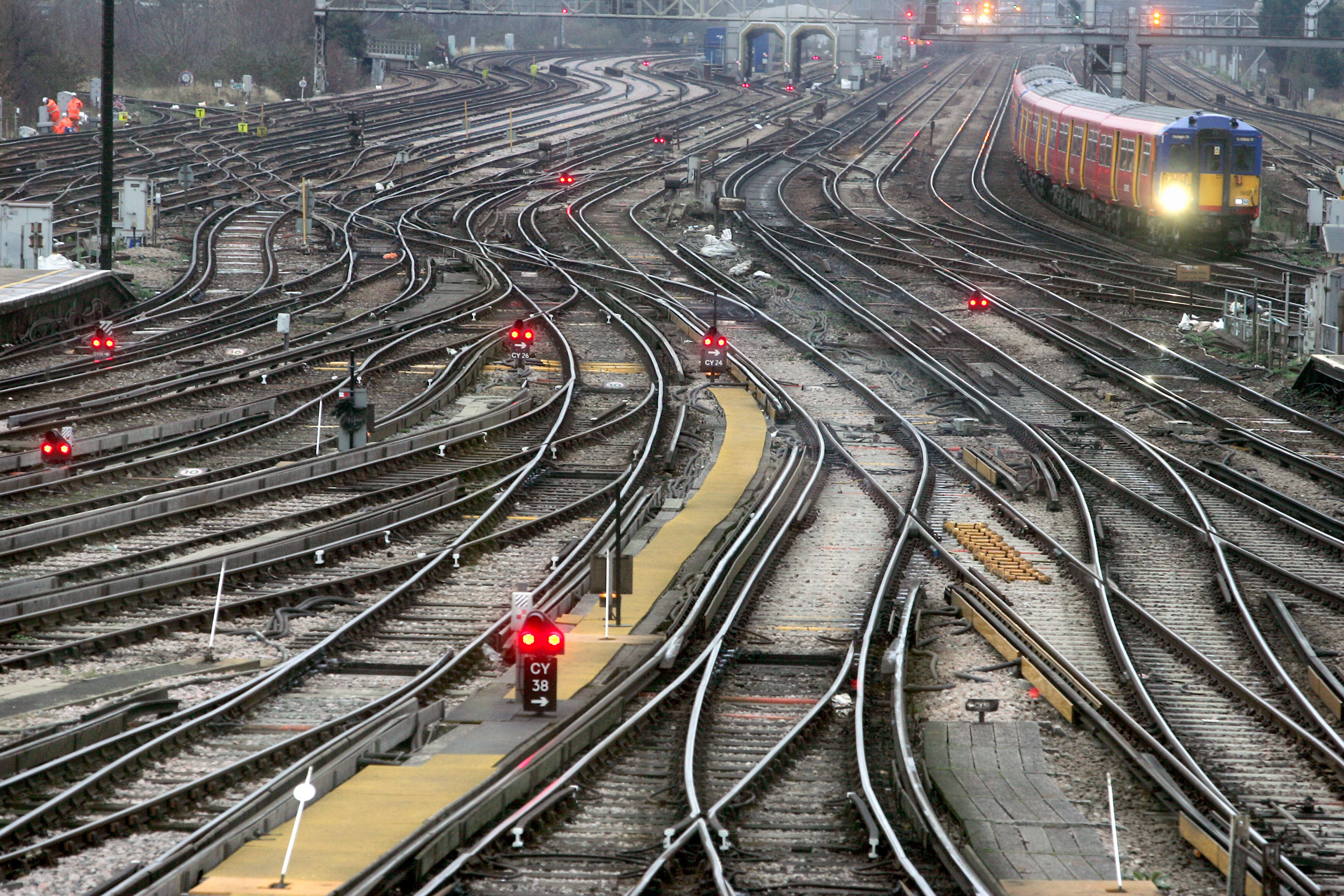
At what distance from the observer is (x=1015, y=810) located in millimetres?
10828

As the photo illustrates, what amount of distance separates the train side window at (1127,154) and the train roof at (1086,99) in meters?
0.64

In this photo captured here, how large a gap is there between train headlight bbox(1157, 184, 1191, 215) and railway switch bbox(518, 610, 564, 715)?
28.1 metres

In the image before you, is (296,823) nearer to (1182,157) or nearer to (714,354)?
(714,354)

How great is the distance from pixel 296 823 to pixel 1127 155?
33.2m

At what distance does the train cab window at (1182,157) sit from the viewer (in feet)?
118

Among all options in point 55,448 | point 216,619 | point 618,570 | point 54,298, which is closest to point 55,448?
point 55,448

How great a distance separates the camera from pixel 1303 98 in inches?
3376

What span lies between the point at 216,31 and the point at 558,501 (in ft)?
252

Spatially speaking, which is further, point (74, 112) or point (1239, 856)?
point (74, 112)

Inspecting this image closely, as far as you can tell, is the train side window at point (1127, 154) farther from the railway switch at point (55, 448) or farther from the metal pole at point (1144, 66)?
the railway switch at point (55, 448)

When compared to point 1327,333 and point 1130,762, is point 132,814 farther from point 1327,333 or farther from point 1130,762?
point 1327,333

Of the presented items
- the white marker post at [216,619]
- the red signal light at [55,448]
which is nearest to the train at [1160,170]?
the red signal light at [55,448]

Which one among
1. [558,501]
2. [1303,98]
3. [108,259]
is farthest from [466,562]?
[1303,98]

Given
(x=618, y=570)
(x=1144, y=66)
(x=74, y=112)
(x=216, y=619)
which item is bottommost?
(x=216, y=619)
